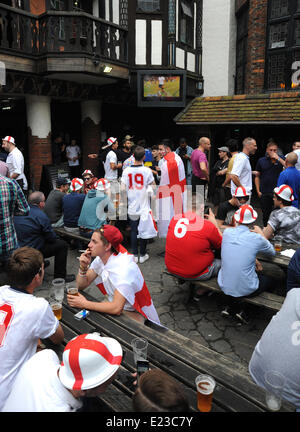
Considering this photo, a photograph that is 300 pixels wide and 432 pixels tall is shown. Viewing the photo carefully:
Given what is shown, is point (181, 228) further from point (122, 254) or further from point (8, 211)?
point (8, 211)

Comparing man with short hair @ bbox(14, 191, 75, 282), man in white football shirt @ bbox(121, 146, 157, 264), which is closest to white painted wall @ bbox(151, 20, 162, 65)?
man in white football shirt @ bbox(121, 146, 157, 264)

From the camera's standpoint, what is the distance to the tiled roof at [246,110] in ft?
32.0

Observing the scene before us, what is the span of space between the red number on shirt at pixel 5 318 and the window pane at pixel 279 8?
13.0 metres

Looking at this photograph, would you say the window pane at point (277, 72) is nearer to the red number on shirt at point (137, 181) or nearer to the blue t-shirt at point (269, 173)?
the blue t-shirt at point (269, 173)

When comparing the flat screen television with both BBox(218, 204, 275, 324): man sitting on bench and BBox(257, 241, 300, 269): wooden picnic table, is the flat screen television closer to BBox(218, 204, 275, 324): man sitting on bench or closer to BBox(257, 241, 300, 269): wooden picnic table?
BBox(257, 241, 300, 269): wooden picnic table

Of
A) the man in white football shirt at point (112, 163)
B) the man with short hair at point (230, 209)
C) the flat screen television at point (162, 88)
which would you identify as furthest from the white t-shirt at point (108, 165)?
the man with short hair at point (230, 209)

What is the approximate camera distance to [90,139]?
518 inches

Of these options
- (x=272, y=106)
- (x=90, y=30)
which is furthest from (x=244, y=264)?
(x=90, y=30)

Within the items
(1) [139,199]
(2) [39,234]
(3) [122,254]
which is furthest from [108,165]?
(3) [122,254]

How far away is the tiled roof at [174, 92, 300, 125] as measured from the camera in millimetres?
9758

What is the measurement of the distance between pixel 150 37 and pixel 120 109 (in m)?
3.25

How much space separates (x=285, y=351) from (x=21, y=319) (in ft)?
5.93

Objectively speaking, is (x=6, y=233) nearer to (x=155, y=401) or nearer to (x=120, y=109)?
(x=155, y=401)

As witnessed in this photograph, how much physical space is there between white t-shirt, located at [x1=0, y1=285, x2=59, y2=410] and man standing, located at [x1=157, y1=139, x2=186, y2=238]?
5347mm
